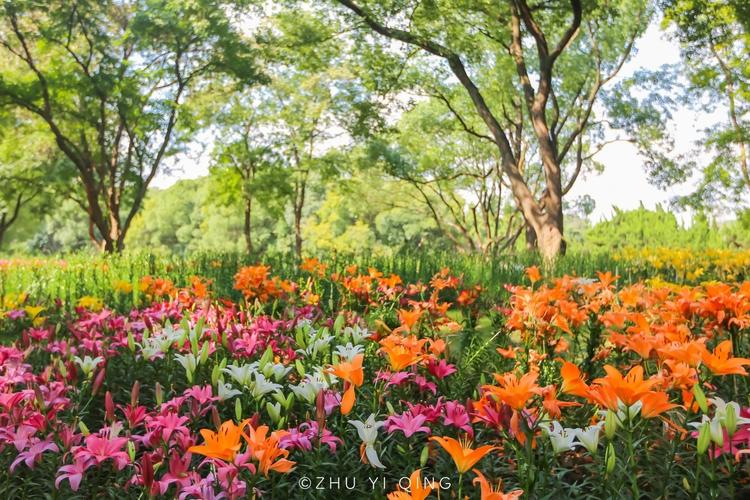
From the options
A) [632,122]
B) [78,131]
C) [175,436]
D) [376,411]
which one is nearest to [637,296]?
[376,411]

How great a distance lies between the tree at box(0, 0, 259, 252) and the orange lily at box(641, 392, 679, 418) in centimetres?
1562

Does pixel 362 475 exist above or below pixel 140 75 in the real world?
below

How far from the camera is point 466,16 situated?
14922 millimetres

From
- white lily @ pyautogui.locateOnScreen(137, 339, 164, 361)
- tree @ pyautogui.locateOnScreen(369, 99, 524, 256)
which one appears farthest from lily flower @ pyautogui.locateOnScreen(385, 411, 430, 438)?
tree @ pyautogui.locateOnScreen(369, 99, 524, 256)

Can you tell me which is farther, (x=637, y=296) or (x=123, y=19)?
(x=123, y=19)

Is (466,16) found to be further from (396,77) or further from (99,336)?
(99,336)

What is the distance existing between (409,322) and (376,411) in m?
0.57

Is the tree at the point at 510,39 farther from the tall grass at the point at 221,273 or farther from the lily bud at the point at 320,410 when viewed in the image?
the lily bud at the point at 320,410
